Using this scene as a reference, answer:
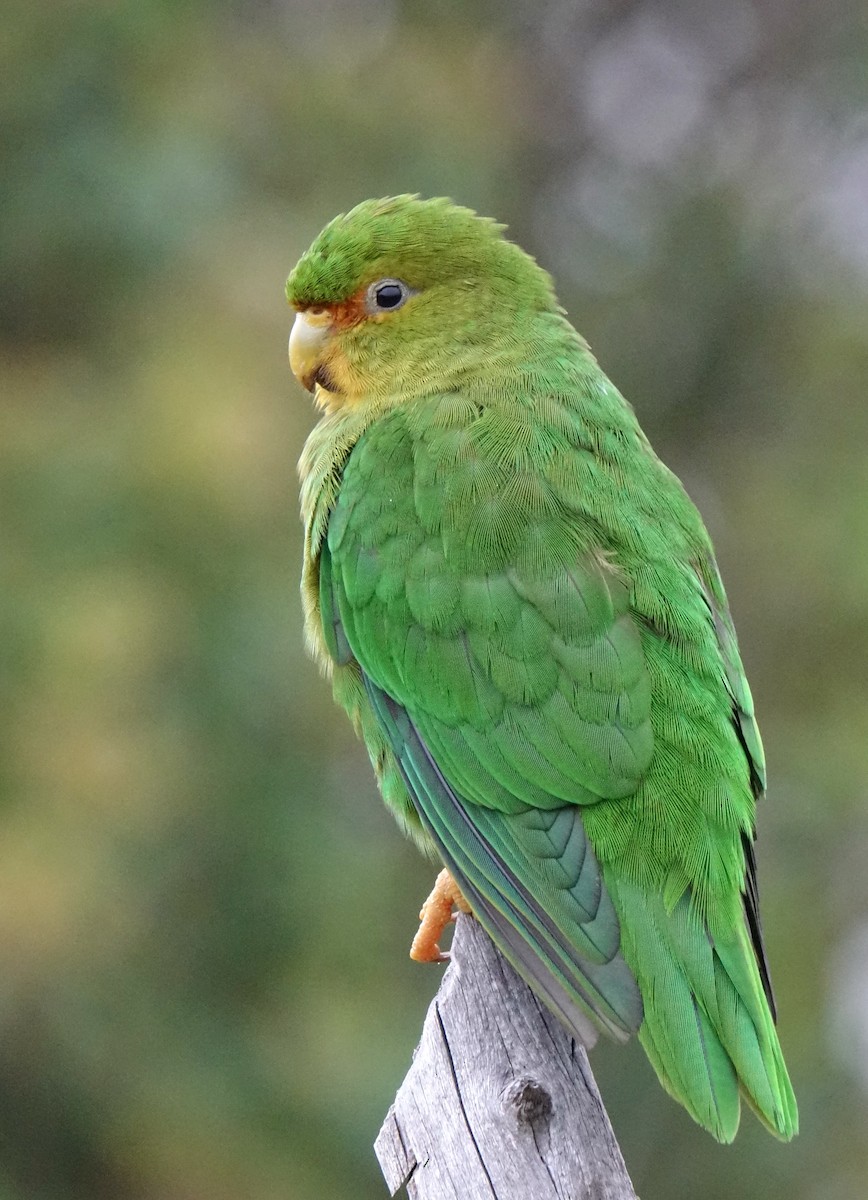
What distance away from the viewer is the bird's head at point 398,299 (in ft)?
12.1

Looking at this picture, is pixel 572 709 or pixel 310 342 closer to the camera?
pixel 572 709

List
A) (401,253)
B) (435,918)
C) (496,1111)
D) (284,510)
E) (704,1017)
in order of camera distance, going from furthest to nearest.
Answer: (284,510) → (401,253) → (435,918) → (704,1017) → (496,1111)

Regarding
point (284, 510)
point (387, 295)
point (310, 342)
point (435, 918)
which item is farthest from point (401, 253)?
point (284, 510)

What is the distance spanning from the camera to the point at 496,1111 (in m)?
2.46

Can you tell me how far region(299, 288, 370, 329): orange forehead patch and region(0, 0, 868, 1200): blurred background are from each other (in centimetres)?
223

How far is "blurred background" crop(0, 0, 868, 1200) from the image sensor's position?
598 centimetres

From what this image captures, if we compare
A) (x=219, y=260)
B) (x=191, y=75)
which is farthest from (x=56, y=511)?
(x=191, y=75)

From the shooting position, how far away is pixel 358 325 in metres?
3.75

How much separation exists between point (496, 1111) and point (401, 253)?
2.08m

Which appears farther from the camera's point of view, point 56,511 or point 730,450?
point 730,450

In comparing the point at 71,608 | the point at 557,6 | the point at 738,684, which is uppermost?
the point at 557,6

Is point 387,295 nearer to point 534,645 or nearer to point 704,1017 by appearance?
point 534,645

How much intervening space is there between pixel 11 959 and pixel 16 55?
378cm

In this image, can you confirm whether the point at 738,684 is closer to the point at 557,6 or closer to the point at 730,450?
the point at 730,450
